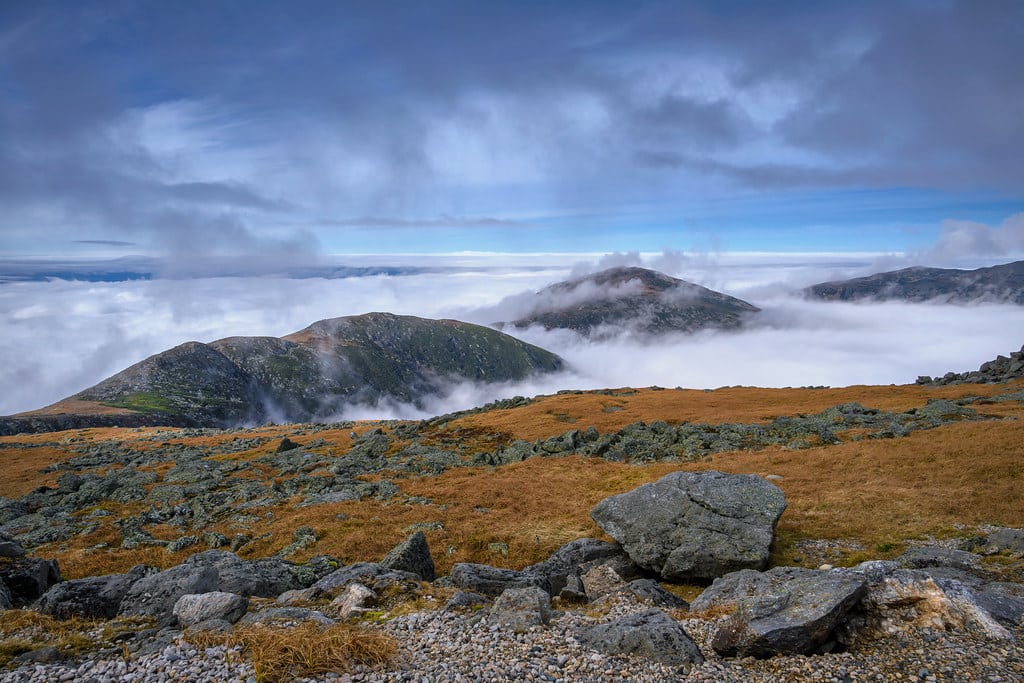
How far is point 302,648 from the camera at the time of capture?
11852 millimetres

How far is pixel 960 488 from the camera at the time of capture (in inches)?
1258

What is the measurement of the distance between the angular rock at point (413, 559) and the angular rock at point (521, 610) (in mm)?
8193

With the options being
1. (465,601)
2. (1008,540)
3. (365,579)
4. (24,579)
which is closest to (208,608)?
(365,579)

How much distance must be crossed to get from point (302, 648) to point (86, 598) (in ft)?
37.2

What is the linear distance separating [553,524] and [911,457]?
29.4 metres

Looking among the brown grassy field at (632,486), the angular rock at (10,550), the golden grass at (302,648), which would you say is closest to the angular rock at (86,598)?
the angular rock at (10,550)

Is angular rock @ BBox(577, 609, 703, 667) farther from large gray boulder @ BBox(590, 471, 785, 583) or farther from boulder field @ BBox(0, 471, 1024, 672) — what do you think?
large gray boulder @ BBox(590, 471, 785, 583)

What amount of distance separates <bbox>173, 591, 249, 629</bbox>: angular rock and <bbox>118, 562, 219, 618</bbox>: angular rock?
1127 millimetres

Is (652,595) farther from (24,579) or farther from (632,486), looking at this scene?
(632,486)

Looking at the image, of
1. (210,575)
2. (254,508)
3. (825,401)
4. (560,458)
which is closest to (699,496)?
(210,575)

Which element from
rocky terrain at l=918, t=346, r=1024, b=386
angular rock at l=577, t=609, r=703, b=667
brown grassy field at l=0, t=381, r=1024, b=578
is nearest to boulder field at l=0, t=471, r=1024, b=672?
angular rock at l=577, t=609, r=703, b=667

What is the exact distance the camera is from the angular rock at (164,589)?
17.6 m

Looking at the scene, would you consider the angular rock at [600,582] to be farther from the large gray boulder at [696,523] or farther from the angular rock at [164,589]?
the angular rock at [164,589]

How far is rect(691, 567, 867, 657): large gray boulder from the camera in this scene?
12.8 meters
